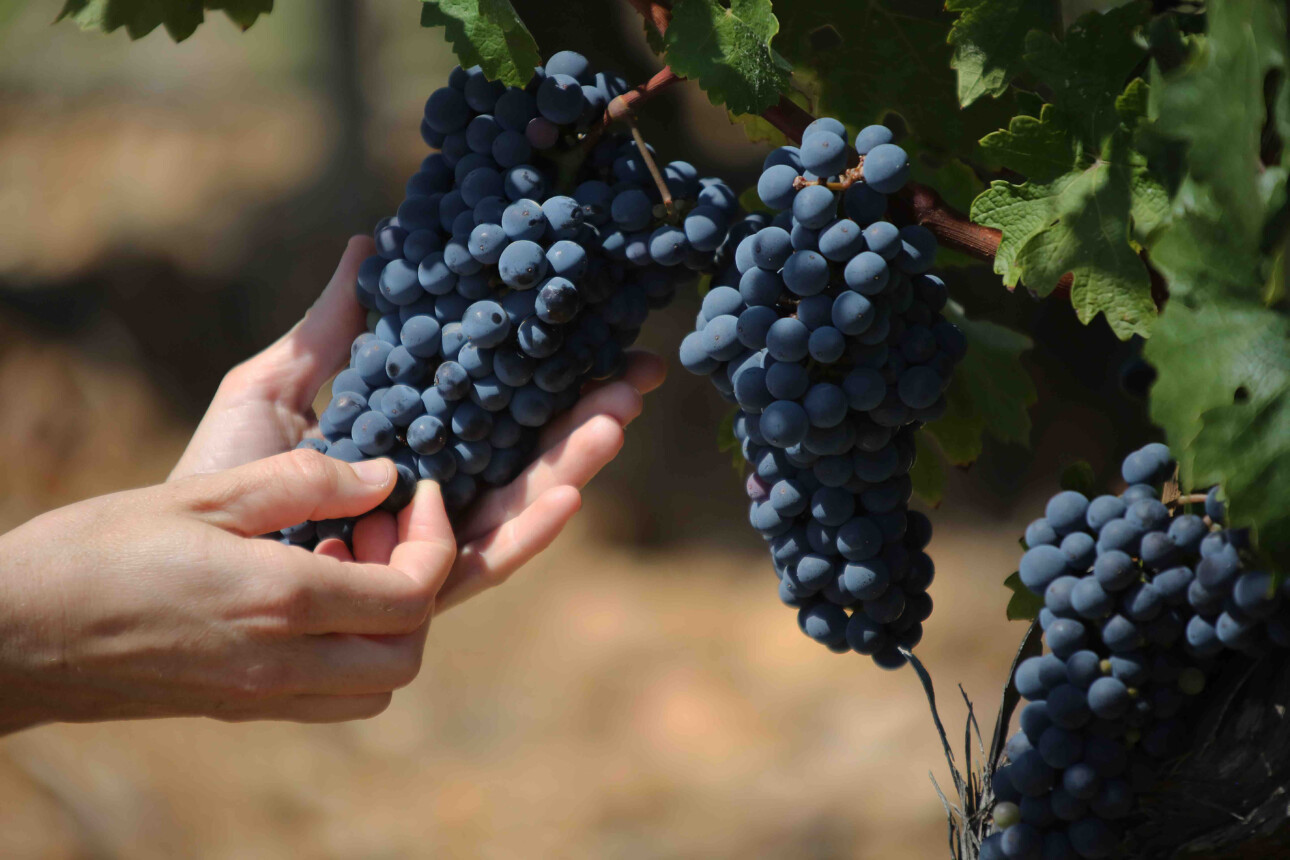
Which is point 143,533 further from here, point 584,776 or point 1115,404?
point 1115,404

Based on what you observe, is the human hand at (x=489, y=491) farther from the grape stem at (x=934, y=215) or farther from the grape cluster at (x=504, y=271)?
the grape stem at (x=934, y=215)

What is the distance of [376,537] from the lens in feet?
2.53

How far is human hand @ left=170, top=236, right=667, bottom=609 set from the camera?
0.81 m

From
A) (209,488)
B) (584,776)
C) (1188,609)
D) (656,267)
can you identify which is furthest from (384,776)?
(1188,609)

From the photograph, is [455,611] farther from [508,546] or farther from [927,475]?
[927,475]

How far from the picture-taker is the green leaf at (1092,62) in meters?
0.57

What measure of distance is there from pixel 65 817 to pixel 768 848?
1.59 meters

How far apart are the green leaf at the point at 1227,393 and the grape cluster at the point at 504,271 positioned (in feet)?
1.06

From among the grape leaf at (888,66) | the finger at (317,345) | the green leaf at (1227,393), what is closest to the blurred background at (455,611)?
the finger at (317,345)

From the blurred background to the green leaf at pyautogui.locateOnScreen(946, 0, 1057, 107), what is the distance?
1.36m

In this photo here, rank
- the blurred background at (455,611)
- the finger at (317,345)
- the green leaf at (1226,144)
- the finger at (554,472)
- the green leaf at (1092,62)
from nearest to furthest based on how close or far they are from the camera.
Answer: the green leaf at (1226,144) → the green leaf at (1092,62) → the finger at (554,472) → the finger at (317,345) → the blurred background at (455,611)

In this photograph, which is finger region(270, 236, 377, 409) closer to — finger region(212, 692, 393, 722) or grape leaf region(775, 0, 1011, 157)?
finger region(212, 692, 393, 722)

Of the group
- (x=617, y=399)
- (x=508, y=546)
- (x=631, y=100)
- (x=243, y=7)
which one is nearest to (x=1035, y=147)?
(x=631, y=100)

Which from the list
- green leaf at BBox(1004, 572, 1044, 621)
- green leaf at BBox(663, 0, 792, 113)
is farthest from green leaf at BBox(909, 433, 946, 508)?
green leaf at BBox(663, 0, 792, 113)
